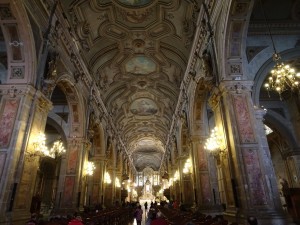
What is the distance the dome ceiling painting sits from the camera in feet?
39.6

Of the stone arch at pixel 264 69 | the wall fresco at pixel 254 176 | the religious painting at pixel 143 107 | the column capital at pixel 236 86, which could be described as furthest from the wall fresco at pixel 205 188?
the religious painting at pixel 143 107

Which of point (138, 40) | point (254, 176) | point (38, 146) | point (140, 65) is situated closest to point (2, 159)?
point (38, 146)

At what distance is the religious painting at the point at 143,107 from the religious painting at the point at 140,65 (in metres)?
5.31

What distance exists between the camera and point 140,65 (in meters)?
17.7

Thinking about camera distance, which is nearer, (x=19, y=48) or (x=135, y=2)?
(x=19, y=48)

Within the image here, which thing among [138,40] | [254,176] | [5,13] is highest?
[138,40]

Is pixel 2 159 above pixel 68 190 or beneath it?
above

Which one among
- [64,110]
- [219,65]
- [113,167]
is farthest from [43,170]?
[219,65]

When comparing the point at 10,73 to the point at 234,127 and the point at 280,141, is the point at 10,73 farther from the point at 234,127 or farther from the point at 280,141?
the point at 280,141

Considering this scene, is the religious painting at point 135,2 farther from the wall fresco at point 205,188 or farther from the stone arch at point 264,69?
the wall fresco at point 205,188

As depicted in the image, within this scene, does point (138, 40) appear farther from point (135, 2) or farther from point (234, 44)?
point (234, 44)

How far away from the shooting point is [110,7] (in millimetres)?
12234

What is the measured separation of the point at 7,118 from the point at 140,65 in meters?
11.9

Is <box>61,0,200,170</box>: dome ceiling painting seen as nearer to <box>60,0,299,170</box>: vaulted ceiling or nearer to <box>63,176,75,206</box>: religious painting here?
<box>60,0,299,170</box>: vaulted ceiling
